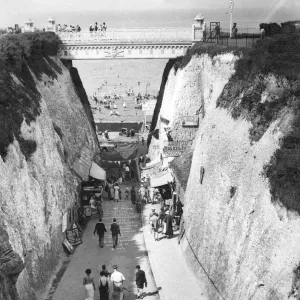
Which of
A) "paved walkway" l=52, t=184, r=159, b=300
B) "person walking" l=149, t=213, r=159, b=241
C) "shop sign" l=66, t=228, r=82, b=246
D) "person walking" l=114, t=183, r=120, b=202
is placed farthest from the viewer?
"person walking" l=114, t=183, r=120, b=202

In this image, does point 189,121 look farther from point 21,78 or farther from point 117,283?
point 117,283

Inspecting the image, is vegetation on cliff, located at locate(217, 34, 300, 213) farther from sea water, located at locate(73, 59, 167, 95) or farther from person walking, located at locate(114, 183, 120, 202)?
sea water, located at locate(73, 59, 167, 95)

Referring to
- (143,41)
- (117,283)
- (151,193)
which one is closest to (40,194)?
(117,283)

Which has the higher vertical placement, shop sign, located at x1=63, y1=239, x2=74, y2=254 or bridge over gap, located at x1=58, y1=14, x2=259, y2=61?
bridge over gap, located at x1=58, y1=14, x2=259, y2=61

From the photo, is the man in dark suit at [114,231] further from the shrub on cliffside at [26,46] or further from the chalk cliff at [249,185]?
the shrub on cliffside at [26,46]

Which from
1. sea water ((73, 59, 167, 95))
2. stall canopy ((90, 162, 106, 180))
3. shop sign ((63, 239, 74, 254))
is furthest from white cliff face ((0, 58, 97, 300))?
sea water ((73, 59, 167, 95))

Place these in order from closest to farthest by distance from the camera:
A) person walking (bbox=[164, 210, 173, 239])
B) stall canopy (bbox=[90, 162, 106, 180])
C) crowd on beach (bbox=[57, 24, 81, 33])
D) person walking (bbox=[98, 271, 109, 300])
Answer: person walking (bbox=[98, 271, 109, 300])
person walking (bbox=[164, 210, 173, 239])
stall canopy (bbox=[90, 162, 106, 180])
crowd on beach (bbox=[57, 24, 81, 33])

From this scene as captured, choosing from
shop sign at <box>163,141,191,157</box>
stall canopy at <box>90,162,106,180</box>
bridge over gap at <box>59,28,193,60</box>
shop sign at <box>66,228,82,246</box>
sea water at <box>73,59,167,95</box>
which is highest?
bridge over gap at <box>59,28,193,60</box>
